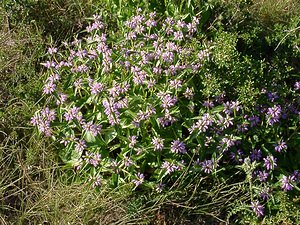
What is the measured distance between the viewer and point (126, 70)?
3154 mm

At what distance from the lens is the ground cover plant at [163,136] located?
3.00 metres

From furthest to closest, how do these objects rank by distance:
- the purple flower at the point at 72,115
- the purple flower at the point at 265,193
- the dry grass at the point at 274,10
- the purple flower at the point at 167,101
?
1. the dry grass at the point at 274,10
2. the purple flower at the point at 265,193
3. the purple flower at the point at 72,115
4. the purple flower at the point at 167,101

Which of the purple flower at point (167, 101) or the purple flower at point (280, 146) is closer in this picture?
the purple flower at point (167, 101)

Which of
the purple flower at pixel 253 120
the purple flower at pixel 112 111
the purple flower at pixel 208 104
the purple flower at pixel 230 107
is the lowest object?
the purple flower at pixel 253 120

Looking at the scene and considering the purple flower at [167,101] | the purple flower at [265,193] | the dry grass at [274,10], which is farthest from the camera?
the dry grass at [274,10]

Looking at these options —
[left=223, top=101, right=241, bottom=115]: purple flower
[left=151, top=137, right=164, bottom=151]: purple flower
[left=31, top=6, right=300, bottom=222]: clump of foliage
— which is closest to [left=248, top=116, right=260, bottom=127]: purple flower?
[left=31, top=6, right=300, bottom=222]: clump of foliage

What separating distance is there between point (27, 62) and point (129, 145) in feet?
4.37

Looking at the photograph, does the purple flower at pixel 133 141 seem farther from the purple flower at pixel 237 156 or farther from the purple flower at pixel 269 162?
the purple flower at pixel 269 162

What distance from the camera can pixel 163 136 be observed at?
3.07m

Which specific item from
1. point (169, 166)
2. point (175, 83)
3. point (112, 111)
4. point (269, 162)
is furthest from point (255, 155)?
point (112, 111)

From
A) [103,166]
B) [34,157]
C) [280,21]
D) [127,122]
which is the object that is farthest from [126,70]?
[280,21]

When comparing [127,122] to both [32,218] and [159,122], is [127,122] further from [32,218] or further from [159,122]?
[32,218]

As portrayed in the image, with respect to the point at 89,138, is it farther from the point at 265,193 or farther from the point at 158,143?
the point at 265,193

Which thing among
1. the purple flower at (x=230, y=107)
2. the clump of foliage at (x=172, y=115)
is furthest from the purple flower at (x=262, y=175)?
the purple flower at (x=230, y=107)
